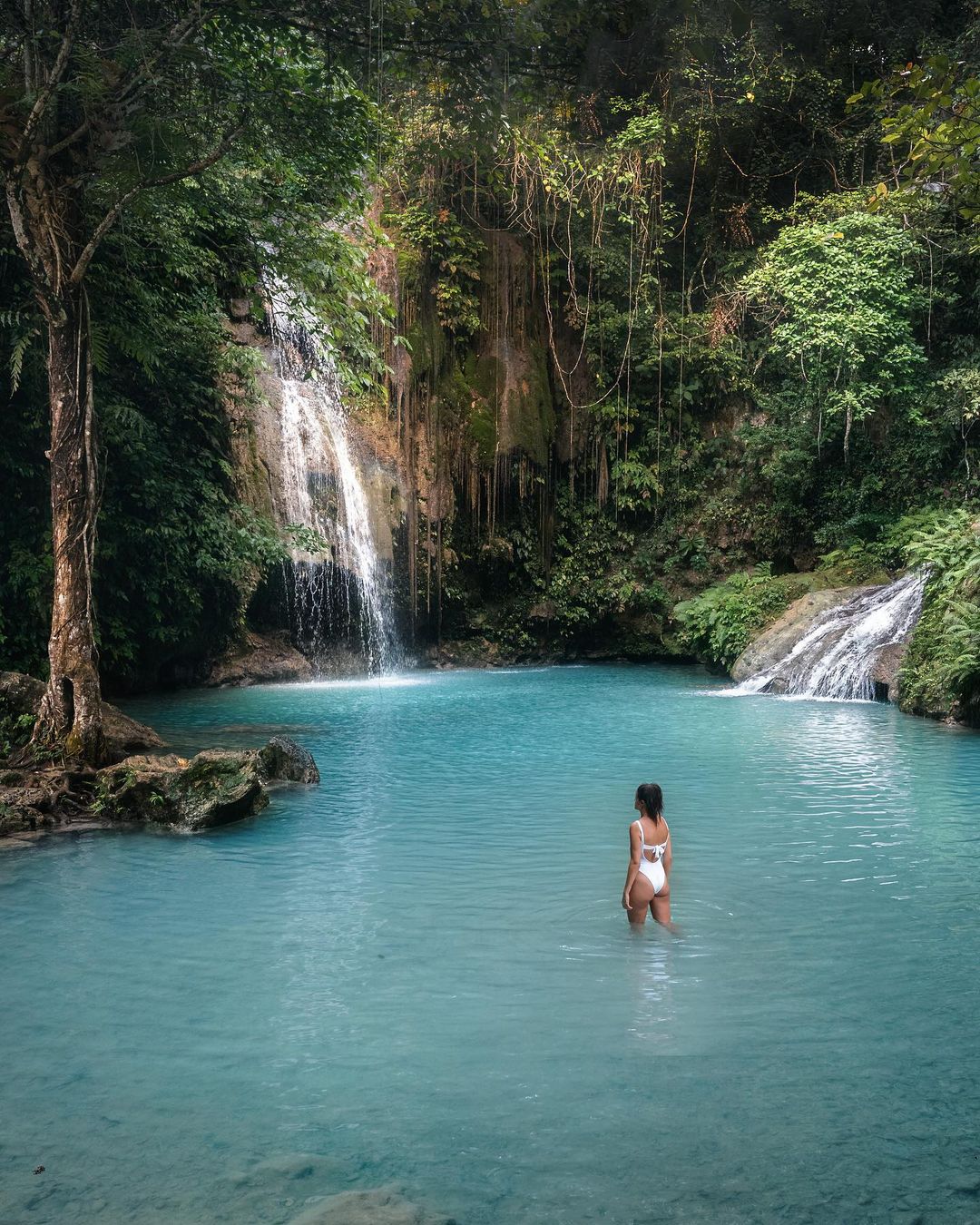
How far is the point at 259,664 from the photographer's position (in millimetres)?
18859

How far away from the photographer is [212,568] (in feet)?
50.1

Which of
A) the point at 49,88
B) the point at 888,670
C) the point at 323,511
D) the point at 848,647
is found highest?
the point at 49,88

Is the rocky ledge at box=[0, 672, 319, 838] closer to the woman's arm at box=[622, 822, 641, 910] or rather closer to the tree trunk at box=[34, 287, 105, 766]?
the tree trunk at box=[34, 287, 105, 766]

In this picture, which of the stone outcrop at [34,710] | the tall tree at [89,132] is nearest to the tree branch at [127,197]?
the tall tree at [89,132]

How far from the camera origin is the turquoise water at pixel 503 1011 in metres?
3.48

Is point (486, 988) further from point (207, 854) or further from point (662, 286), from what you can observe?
point (662, 286)

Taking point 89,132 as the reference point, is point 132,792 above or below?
below

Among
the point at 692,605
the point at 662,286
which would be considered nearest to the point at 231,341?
the point at 692,605

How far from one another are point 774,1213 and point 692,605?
17729 millimetres

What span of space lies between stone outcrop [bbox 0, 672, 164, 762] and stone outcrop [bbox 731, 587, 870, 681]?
1045cm

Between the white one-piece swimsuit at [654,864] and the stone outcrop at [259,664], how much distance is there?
13.5m

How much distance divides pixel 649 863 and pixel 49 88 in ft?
24.0

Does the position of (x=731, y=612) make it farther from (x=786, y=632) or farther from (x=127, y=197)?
(x=127, y=197)

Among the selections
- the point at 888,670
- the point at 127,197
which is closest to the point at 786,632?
the point at 888,670
